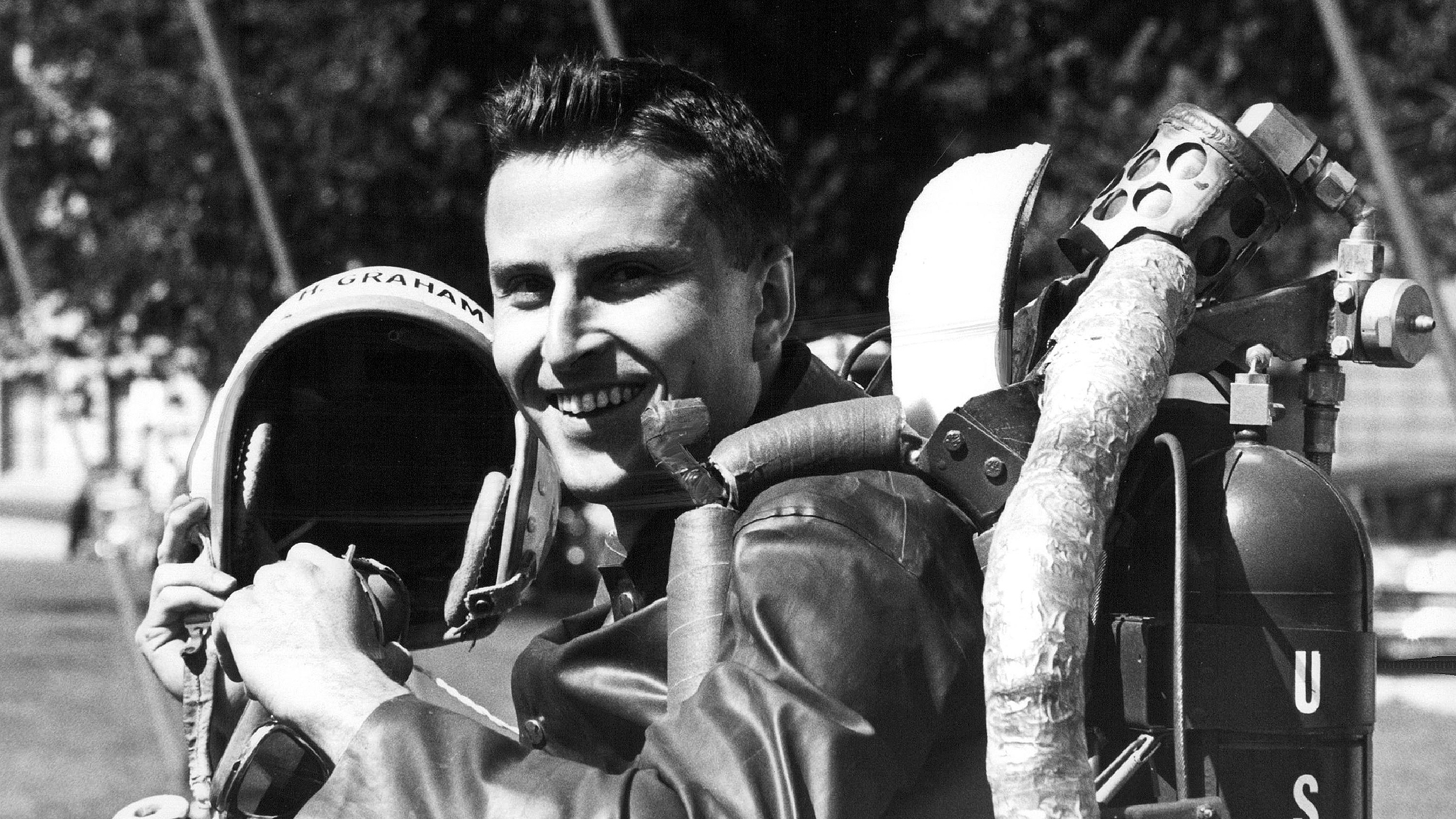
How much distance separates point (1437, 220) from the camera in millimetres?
8844

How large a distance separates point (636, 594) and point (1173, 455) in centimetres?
66

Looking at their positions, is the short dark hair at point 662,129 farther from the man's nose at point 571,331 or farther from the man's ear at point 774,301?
the man's nose at point 571,331

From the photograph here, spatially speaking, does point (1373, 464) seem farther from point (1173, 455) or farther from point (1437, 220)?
point (1173, 455)

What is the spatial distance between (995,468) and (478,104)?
3.86 ft

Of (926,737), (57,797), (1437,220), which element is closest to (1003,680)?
(926,737)

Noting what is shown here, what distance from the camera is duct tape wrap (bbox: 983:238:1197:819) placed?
1373mm

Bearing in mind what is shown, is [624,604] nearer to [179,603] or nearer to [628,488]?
[628,488]

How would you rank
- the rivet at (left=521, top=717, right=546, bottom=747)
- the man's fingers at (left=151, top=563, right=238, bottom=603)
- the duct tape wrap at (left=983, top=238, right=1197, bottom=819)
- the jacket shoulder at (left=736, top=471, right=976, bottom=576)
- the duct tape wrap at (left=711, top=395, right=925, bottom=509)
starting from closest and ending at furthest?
the duct tape wrap at (left=983, top=238, right=1197, bottom=819) < the jacket shoulder at (left=736, top=471, right=976, bottom=576) < the duct tape wrap at (left=711, top=395, right=925, bottom=509) < the rivet at (left=521, top=717, right=546, bottom=747) < the man's fingers at (left=151, top=563, right=238, bottom=603)

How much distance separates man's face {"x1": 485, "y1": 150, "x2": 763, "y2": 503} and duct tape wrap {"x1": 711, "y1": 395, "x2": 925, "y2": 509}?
116 millimetres

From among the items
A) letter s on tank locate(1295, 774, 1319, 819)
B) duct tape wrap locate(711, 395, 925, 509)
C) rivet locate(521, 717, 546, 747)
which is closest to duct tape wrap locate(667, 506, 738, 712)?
duct tape wrap locate(711, 395, 925, 509)

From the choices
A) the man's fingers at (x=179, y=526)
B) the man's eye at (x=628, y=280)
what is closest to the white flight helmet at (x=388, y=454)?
the man's fingers at (x=179, y=526)

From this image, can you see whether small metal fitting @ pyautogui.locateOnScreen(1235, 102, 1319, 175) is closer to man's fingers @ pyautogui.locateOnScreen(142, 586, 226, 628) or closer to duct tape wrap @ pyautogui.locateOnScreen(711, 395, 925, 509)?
duct tape wrap @ pyautogui.locateOnScreen(711, 395, 925, 509)

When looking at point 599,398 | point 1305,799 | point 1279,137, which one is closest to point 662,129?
point 599,398

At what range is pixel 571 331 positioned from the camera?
1.74 meters
